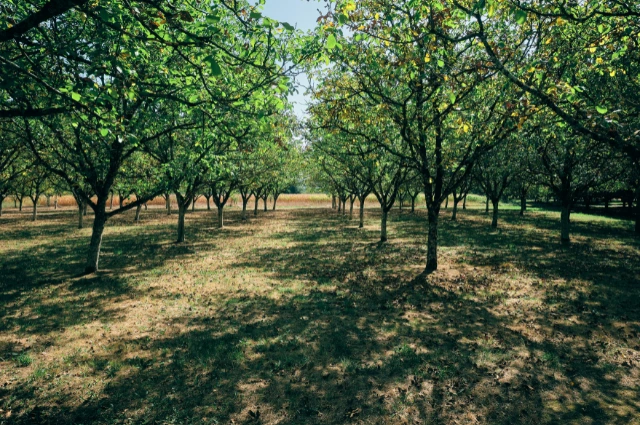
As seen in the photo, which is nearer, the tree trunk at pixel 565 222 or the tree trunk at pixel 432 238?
the tree trunk at pixel 432 238

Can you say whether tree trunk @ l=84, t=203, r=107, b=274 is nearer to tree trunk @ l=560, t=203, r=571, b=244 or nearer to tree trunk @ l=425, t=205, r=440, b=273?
tree trunk @ l=425, t=205, r=440, b=273

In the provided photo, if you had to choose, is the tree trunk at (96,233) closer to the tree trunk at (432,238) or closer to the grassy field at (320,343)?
the grassy field at (320,343)

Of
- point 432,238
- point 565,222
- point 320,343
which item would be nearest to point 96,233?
point 320,343

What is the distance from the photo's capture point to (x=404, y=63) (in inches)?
349

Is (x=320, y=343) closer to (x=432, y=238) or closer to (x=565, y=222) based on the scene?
(x=432, y=238)

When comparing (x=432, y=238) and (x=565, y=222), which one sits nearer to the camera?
(x=432, y=238)

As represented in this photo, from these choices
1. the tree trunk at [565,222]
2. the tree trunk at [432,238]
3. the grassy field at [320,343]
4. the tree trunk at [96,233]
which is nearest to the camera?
the grassy field at [320,343]

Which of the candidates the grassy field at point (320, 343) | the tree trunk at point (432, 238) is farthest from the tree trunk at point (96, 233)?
the tree trunk at point (432, 238)

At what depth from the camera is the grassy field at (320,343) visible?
607 centimetres

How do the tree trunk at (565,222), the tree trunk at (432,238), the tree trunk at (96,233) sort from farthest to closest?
the tree trunk at (565,222) < the tree trunk at (432,238) < the tree trunk at (96,233)

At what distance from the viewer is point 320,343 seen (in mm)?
8531

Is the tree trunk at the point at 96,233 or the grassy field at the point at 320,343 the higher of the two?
the tree trunk at the point at 96,233

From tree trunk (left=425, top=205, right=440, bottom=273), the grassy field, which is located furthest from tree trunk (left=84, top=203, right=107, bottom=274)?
→ tree trunk (left=425, top=205, right=440, bottom=273)

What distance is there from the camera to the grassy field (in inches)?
239
